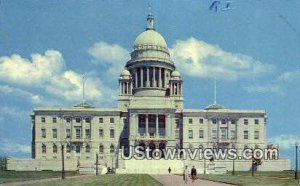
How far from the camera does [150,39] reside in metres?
138

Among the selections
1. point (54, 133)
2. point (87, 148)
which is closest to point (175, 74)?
point (87, 148)

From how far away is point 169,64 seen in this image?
136125mm

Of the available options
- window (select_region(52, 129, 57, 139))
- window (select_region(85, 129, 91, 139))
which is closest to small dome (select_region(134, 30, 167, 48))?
window (select_region(85, 129, 91, 139))

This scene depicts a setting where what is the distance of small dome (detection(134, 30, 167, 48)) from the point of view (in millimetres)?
137375

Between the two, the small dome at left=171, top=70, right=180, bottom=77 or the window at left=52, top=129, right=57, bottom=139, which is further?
the small dome at left=171, top=70, right=180, bottom=77

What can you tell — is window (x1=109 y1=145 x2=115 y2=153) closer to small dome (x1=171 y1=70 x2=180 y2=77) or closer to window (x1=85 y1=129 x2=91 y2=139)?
window (x1=85 y1=129 x2=91 y2=139)

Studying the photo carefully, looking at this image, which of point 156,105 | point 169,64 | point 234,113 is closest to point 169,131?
point 156,105

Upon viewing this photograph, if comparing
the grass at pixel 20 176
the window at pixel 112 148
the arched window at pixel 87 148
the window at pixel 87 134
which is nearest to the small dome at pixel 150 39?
the window at pixel 87 134

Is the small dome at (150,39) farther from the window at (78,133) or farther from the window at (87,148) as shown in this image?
the window at (87,148)

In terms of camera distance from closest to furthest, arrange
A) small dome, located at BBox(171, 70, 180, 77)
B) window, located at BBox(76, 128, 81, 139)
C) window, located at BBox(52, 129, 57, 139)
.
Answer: window, located at BBox(52, 129, 57, 139) < window, located at BBox(76, 128, 81, 139) < small dome, located at BBox(171, 70, 180, 77)

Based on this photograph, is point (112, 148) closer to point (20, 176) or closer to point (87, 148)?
point (87, 148)

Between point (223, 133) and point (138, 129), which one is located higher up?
point (138, 129)

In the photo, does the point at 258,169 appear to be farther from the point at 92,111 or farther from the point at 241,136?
the point at 92,111

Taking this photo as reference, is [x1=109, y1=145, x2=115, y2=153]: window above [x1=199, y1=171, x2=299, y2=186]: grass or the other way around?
the other way around
